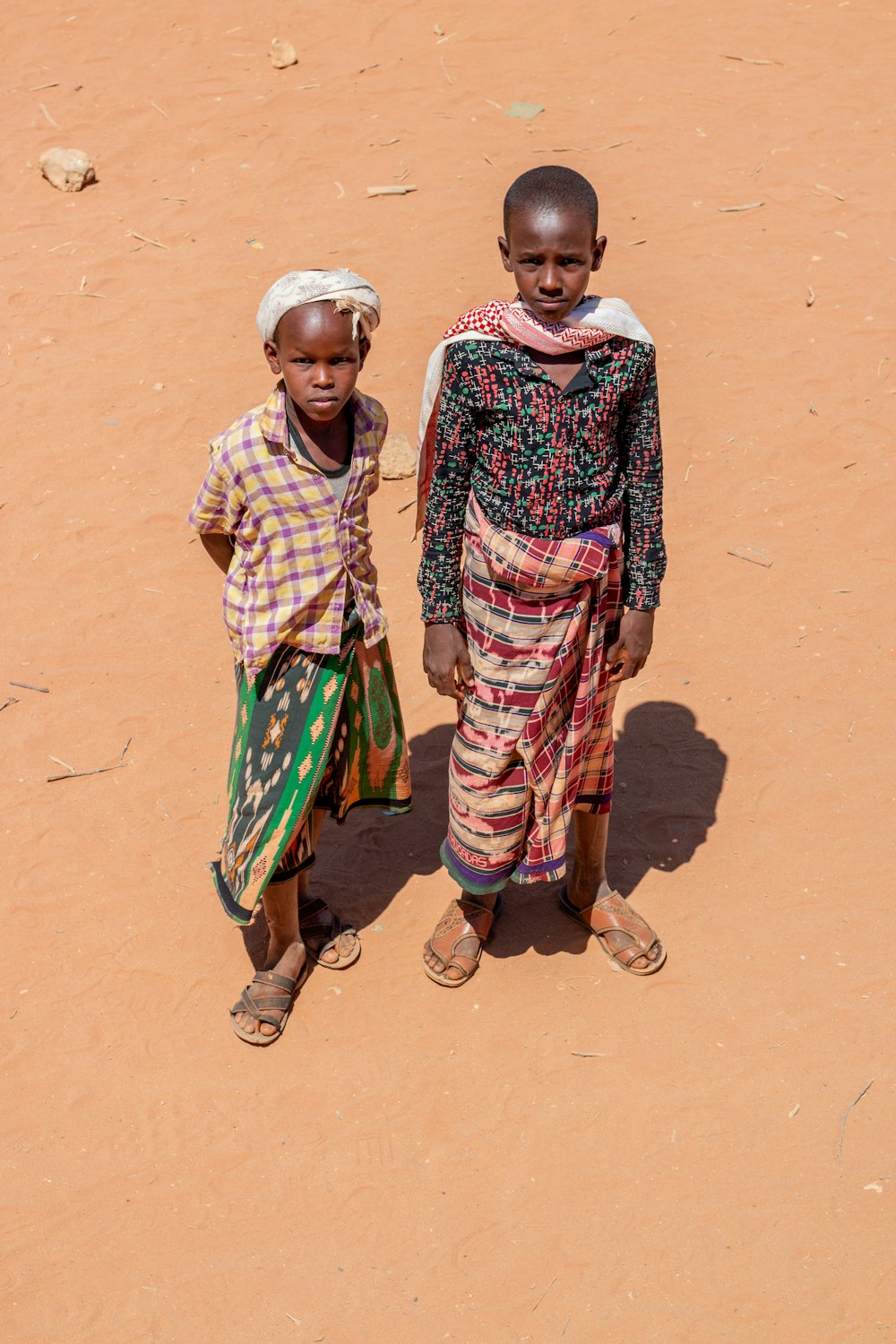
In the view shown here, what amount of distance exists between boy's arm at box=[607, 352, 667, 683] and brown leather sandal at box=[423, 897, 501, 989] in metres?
0.93

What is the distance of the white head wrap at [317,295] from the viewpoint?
2686mm

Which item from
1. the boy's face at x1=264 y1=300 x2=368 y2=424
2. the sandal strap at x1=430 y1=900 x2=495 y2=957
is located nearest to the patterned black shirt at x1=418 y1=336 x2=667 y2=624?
the boy's face at x1=264 y1=300 x2=368 y2=424

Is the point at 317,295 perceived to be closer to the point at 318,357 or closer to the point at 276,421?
the point at 318,357

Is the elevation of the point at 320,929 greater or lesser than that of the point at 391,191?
lesser

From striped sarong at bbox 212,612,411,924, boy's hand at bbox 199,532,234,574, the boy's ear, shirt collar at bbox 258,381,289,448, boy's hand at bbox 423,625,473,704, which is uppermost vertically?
the boy's ear

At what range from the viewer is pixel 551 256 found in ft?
8.34

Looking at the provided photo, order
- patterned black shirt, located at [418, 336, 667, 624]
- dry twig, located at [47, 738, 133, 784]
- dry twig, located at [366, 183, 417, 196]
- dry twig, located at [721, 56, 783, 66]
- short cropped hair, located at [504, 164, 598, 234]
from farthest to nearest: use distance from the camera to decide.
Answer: dry twig, located at [721, 56, 783, 66]
dry twig, located at [366, 183, 417, 196]
dry twig, located at [47, 738, 133, 784]
patterned black shirt, located at [418, 336, 667, 624]
short cropped hair, located at [504, 164, 598, 234]

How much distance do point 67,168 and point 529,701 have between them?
235 inches

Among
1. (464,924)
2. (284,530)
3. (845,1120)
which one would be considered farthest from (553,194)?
(845,1120)

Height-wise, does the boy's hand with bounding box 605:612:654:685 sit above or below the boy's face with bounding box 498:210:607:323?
below

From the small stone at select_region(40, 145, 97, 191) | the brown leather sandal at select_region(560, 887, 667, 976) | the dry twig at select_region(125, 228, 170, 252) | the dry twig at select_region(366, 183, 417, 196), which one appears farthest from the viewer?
the small stone at select_region(40, 145, 97, 191)

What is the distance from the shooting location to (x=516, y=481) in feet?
9.07

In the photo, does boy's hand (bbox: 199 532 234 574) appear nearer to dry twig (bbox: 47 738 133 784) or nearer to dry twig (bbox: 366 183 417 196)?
dry twig (bbox: 47 738 133 784)

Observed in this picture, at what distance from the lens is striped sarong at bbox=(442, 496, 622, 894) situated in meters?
2.84
